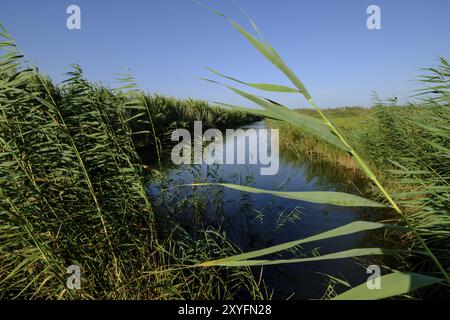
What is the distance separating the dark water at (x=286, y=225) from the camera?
4.48 metres

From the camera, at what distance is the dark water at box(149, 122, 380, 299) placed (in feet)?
14.7

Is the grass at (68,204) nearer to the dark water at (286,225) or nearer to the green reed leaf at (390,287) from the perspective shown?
the dark water at (286,225)

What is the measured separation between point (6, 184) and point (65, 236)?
76 cm

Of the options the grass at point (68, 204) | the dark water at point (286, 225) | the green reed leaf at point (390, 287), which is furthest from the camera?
the dark water at point (286, 225)

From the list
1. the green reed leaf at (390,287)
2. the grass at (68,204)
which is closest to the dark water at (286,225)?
the grass at (68,204)

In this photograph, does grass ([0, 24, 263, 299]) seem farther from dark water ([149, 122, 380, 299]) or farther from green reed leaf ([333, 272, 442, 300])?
green reed leaf ([333, 272, 442, 300])

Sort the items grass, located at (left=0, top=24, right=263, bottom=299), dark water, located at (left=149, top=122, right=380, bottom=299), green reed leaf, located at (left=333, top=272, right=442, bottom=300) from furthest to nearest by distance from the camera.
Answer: dark water, located at (left=149, top=122, right=380, bottom=299)
grass, located at (left=0, top=24, right=263, bottom=299)
green reed leaf, located at (left=333, top=272, right=442, bottom=300)

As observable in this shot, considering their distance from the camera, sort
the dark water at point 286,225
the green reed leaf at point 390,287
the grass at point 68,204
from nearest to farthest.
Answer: the green reed leaf at point 390,287
the grass at point 68,204
the dark water at point 286,225

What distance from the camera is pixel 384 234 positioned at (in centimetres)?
593

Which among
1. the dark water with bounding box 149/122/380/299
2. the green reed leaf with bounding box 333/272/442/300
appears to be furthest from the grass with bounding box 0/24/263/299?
the green reed leaf with bounding box 333/272/442/300

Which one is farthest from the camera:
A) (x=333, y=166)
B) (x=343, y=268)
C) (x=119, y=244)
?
(x=333, y=166)

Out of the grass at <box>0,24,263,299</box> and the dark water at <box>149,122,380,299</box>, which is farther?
the dark water at <box>149,122,380,299</box>

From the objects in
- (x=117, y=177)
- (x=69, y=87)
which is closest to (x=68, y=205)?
(x=117, y=177)
